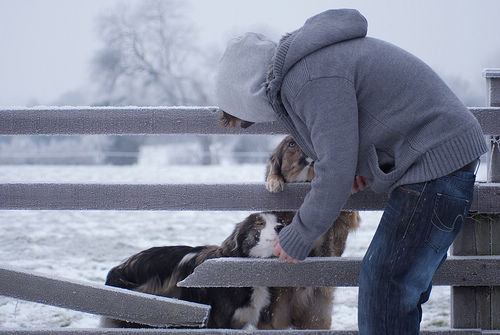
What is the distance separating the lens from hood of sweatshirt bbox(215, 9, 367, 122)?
165 cm

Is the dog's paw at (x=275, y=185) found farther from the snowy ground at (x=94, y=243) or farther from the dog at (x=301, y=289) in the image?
the snowy ground at (x=94, y=243)

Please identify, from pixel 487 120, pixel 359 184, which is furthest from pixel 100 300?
pixel 487 120

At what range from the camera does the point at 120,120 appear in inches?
92.7

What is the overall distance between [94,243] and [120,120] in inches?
150

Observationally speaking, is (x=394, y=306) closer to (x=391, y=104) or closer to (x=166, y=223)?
(x=391, y=104)

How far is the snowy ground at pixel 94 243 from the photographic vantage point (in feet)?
11.3

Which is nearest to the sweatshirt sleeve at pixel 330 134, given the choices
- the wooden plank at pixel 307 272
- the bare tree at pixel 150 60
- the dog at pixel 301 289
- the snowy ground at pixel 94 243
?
the wooden plank at pixel 307 272

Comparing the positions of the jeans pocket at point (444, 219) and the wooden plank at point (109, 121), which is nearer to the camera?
the jeans pocket at point (444, 219)

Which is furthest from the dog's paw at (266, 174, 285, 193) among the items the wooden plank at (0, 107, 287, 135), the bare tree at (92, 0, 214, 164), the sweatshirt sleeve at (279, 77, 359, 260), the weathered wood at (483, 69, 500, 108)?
the bare tree at (92, 0, 214, 164)

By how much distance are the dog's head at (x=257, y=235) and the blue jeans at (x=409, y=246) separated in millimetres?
889

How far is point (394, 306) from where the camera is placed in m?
1.70

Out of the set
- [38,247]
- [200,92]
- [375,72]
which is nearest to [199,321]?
[375,72]

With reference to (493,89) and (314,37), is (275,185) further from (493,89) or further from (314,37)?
(493,89)

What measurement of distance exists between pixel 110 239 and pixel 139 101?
22.5 m
